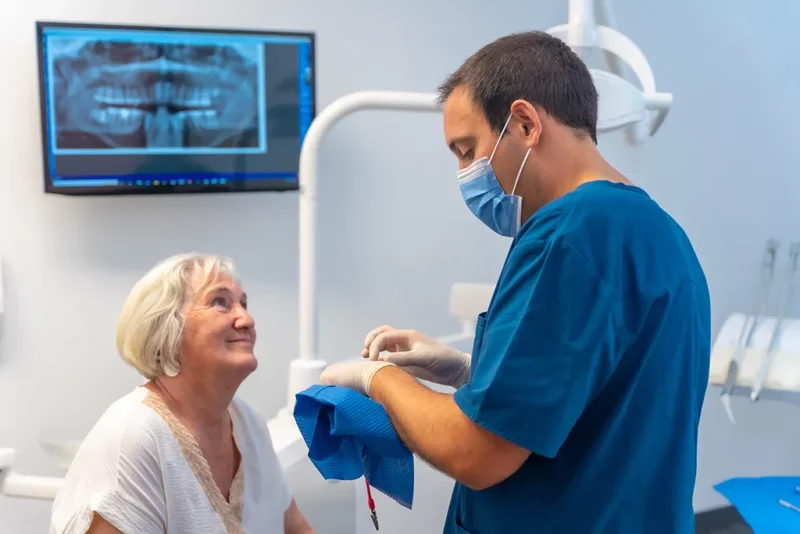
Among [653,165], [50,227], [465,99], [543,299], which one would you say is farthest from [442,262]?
[543,299]

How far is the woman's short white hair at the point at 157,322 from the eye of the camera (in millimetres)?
1388

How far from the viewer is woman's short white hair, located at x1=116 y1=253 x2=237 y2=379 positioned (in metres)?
1.39

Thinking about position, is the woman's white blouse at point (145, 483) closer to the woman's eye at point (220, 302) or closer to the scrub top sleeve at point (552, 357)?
the woman's eye at point (220, 302)

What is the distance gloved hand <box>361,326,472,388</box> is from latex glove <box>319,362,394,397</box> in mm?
86

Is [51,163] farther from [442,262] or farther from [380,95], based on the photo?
[442,262]

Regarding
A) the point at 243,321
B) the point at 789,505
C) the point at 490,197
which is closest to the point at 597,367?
the point at 490,197

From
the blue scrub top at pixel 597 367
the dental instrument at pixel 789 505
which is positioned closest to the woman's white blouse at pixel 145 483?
the blue scrub top at pixel 597 367

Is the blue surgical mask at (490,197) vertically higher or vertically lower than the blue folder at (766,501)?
higher

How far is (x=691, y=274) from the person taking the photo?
35.0 inches

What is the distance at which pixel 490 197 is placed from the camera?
102cm

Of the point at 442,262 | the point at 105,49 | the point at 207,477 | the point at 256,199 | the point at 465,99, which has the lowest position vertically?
the point at 207,477

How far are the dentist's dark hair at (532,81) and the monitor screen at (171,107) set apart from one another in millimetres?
1163

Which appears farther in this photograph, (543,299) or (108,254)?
(108,254)

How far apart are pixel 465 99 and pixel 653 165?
1.73 metres
